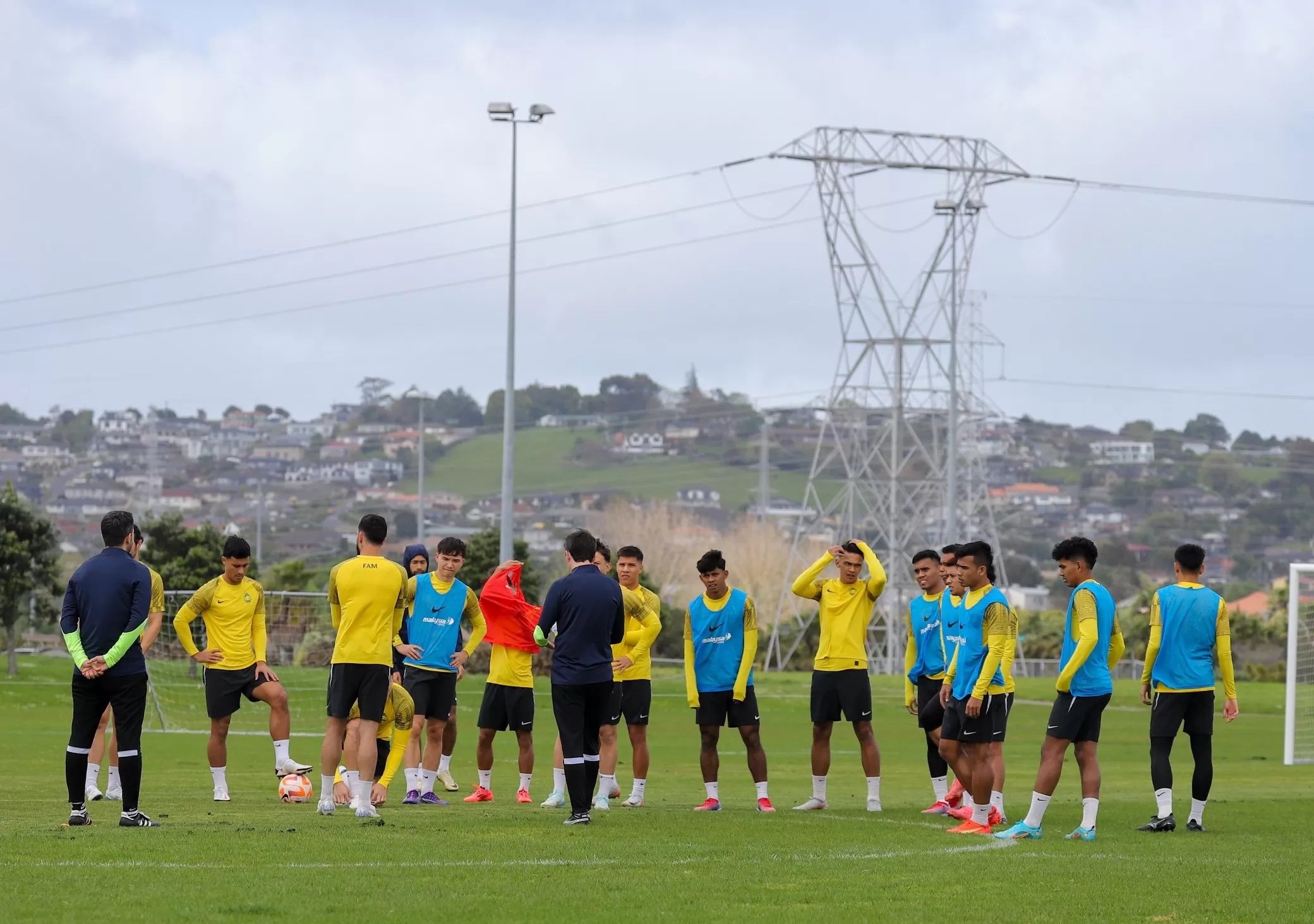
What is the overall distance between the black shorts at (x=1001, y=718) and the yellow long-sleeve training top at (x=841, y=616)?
203 centimetres

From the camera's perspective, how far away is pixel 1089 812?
1314 cm

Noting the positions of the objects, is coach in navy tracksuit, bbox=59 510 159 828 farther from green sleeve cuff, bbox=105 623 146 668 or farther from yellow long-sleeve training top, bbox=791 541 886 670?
yellow long-sleeve training top, bbox=791 541 886 670

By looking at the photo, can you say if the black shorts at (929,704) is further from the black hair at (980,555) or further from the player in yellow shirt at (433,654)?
the player in yellow shirt at (433,654)

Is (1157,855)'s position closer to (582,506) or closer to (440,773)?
(440,773)

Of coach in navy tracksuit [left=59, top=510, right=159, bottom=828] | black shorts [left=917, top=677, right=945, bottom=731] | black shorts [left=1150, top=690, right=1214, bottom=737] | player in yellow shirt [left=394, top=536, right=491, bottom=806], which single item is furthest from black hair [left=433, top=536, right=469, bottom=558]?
black shorts [left=1150, top=690, right=1214, bottom=737]

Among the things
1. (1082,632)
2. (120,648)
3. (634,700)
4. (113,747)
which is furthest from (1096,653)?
(113,747)

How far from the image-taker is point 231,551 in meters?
15.3

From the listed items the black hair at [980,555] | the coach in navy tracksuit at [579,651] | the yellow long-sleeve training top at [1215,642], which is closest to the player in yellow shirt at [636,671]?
the coach in navy tracksuit at [579,651]

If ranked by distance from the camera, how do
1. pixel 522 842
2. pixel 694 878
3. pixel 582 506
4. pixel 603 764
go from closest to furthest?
pixel 694 878
pixel 522 842
pixel 603 764
pixel 582 506

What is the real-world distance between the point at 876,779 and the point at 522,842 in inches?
192

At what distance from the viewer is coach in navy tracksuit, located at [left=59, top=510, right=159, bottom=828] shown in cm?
1213

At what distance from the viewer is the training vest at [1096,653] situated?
13.2 metres

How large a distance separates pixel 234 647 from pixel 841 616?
5726 mm

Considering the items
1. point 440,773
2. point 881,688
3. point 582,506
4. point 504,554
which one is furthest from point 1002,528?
point 440,773
